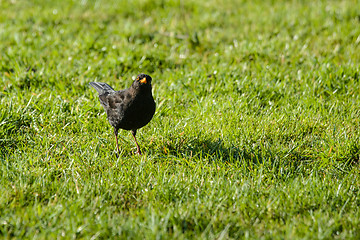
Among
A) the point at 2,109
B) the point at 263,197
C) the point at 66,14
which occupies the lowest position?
the point at 263,197

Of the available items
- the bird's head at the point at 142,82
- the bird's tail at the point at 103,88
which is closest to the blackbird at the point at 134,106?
the bird's head at the point at 142,82

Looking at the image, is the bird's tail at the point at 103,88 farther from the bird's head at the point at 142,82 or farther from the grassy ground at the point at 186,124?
the bird's head at the point at 142,82

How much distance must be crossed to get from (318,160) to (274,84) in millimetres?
1826

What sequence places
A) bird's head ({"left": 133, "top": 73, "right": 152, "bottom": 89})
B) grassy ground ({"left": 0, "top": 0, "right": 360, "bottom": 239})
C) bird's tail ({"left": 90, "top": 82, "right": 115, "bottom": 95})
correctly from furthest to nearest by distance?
bird's tail ({"left": 90, "top": 82, "right": 115, "bottom": 95})
bird's head ({"left": 133, "top": 73, "right": 152, "bottom": 89})
grassy ground ({"left": 0, "top": 0, "right": 360, "bottom": 239})

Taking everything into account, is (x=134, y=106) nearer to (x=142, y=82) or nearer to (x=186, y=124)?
(x=142, y=82)

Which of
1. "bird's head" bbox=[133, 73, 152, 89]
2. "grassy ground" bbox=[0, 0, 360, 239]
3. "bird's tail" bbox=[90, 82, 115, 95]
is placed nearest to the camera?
"grassy ground" bbox=[0, 0, 360, 239]

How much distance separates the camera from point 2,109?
432 cm

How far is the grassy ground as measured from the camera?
295 cm

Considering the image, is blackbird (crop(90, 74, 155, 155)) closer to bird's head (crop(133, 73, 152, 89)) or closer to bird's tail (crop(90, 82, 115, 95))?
bird's head (crop(133, 73, 152, 89))

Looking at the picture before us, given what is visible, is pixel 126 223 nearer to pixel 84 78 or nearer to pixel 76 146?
pixel 76 146

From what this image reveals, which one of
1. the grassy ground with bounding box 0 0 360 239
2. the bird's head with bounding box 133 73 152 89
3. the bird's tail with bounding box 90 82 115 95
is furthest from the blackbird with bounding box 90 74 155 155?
the bird's tail with bounding box 90 82 115 95

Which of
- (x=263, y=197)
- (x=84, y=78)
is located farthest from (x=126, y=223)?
(x=84, y=78)

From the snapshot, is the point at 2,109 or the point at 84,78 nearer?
the point at 2,109

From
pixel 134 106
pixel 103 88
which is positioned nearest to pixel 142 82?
pixel 134 106
